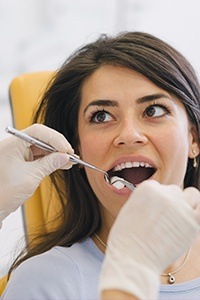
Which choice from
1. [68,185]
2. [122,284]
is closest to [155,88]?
[68,185]

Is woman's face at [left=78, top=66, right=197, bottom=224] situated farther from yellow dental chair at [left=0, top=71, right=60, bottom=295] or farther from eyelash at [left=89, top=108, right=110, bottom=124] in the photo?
yellow dental chair at [left=0, top=71, right=60, bottom=295]

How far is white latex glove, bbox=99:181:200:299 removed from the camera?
783 millimetres

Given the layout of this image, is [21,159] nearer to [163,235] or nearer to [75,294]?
[75,294]

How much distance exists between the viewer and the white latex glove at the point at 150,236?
78 centimetres

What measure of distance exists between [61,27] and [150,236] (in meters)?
1.56

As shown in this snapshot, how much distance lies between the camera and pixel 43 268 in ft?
3.82

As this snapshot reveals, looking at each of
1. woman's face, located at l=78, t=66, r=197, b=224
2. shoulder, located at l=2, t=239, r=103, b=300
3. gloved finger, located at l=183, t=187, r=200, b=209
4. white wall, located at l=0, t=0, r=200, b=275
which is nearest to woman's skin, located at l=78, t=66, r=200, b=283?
woman's face, located at l=78, t=66, r=197, b=224

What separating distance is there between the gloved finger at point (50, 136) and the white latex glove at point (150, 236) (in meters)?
0.37

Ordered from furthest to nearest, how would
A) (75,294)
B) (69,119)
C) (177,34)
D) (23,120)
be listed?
(177,34)
(23,120)
(69,119)
(75,294)

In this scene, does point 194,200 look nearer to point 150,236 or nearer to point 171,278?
point 150,236

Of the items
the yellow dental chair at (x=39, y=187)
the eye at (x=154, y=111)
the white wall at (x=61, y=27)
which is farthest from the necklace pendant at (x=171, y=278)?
the white wall at (x=61, y=27)

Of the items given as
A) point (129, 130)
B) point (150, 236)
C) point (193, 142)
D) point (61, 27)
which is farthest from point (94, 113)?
point (61, 27)

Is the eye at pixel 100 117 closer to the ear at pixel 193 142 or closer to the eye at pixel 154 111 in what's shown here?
the eye at pixel 154 111

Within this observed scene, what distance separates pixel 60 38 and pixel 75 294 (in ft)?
4.39
